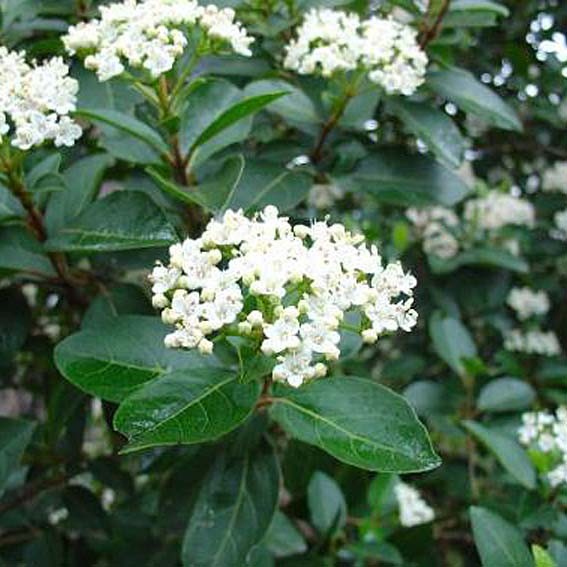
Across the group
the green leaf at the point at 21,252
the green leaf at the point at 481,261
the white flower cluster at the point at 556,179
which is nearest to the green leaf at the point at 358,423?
the green leaf at the point at 21,252

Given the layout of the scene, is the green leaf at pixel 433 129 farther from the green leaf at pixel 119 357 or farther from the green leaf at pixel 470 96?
the green leaf at pixel 119 357

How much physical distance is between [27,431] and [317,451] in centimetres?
85

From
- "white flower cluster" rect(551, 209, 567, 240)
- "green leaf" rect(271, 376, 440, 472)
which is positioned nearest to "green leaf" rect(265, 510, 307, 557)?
"green leaf" rect(271, 376, 440, 472)

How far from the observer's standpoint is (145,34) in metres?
Answer: 1.72

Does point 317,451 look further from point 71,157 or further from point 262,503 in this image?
point 71,157

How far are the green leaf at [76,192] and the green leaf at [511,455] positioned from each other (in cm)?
106

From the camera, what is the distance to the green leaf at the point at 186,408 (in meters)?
1.31

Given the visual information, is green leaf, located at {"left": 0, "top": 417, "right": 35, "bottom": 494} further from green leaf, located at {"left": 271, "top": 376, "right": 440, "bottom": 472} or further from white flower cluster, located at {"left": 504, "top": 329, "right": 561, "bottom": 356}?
white flower cluster, located at {"left": 504, "top": 329, "right": 561, "bottom": 356}

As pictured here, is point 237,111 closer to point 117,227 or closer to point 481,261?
point 117,227

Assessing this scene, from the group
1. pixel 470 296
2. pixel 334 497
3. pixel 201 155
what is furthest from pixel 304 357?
pixel 470 296

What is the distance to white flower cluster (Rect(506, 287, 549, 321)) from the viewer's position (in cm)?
349

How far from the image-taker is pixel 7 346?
6.74 feet

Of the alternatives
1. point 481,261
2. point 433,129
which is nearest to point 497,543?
point 433,129

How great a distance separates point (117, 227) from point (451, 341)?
1466 mm
